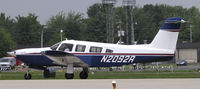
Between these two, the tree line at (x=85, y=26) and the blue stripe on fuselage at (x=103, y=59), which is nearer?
the blue stripe on fuselage at (x=103, y=59)

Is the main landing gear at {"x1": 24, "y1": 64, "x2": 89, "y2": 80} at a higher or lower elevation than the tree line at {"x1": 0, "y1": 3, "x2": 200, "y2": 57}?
lower

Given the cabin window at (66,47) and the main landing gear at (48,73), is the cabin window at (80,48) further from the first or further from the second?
the main landing gear at (48,73)

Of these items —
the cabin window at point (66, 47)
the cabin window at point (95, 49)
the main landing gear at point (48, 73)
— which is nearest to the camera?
the cabin window at point (66, 47)

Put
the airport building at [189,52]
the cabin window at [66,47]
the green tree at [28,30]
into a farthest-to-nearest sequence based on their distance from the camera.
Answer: the green tree at [28,30]
the airport building at [189,52]
the cabin window at [66,47]

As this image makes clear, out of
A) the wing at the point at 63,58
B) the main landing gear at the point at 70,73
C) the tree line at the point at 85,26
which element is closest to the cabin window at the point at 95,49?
the wing at the point at 63,58

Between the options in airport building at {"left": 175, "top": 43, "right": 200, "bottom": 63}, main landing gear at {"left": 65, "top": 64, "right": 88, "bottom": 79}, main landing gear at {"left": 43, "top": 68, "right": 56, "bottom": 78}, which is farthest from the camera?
airport building at {"left": 175, "top": 43, "right": 200, "bottom": 63}

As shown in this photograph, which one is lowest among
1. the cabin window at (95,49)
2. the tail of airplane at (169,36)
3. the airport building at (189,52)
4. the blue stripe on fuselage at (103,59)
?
the airport building at (189,52)

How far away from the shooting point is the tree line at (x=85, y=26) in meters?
92.9

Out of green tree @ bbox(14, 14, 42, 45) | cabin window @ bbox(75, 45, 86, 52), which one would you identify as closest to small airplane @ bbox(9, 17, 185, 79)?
cabin window @ bbox(75, 45, 86, 52)

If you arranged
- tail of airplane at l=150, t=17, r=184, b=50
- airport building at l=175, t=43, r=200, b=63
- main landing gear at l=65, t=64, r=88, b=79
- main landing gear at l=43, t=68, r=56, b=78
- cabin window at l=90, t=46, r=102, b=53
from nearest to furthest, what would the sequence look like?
main landing gear at l=65, t=64, r=88, b=79 → cabin window at l=90, t=46, r=102, b=53 → tail of airplane at l=150, t=17, r=184, b=50 → main landing gear at l=43, t=68, r=56, b=78 → airport building at l=175, t=43, r=200, b=63

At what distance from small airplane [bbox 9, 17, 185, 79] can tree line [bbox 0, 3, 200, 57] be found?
3751 cm

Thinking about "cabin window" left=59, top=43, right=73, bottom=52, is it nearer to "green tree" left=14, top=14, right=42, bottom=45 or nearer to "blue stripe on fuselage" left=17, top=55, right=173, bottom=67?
"blue stripe on fuselage" left=17, top=55, right=173, bottom=67

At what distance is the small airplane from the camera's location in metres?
25.6

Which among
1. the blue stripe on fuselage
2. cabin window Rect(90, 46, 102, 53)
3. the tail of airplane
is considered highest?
the tail of airplane
